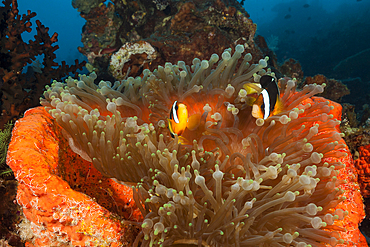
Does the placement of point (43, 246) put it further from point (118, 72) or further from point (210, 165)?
point (118, 72)

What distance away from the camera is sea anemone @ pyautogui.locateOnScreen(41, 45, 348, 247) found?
103 centimetres

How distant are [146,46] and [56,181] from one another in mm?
2754

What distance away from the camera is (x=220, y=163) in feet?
4.47

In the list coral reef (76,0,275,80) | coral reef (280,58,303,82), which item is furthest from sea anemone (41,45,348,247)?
coral reef (280,58,303,82)

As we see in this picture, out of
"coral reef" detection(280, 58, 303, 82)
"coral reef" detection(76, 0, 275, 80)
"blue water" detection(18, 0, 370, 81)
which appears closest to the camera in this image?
"coral reef" detection(76, 0, 275, 80)

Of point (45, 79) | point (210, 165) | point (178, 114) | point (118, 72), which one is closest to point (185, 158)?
point (210, 165)

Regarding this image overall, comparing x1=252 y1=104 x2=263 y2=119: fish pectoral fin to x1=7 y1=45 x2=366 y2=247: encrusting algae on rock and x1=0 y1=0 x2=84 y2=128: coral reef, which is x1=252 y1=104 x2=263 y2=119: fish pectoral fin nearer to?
x1=7 y1=45 x2=366 y2=247: encrusting algae on rock

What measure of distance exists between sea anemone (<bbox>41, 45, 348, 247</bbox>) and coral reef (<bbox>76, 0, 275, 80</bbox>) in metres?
1.68

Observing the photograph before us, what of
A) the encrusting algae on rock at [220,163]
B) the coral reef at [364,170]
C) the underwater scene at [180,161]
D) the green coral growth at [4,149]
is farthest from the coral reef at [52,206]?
the coral reef at [364,170]

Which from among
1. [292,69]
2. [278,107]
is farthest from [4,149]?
[292,69]

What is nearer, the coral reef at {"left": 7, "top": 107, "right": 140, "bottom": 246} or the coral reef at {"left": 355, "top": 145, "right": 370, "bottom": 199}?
the coral reef at {"left": 7, "top": 107, "right": 140, "bottom": 246}

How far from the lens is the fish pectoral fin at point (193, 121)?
1.45m

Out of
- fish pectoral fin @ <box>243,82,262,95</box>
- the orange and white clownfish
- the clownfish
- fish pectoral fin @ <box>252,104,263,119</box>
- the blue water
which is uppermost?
the blue water

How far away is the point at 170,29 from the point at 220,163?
322 centimetres
